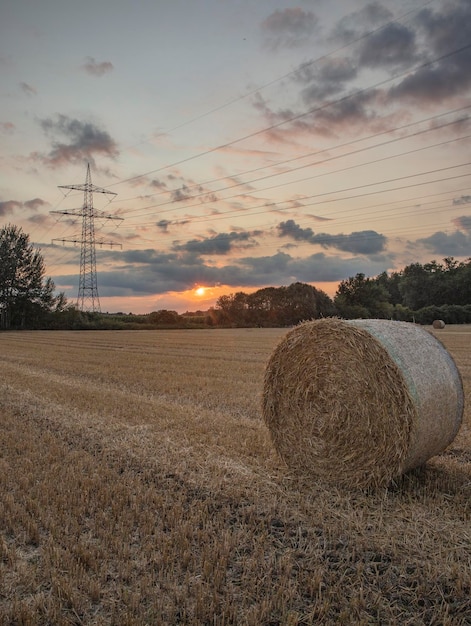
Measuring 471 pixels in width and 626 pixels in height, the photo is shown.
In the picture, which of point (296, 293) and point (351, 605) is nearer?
point (351, 605)

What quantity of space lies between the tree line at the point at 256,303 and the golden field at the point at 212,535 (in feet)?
143

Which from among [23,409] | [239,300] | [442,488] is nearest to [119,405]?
[23,409]

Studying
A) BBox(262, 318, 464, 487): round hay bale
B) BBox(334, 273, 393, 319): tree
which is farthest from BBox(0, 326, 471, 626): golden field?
BBox(334, 273, 393, 319): tree

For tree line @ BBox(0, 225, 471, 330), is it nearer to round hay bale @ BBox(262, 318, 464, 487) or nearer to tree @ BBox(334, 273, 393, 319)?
tree @ BBox(334, 273, 393, 319)

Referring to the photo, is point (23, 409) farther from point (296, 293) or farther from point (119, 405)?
point (296, 293)

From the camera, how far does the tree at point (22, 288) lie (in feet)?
184

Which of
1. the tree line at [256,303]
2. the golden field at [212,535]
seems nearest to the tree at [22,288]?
the tree line at [256,303]

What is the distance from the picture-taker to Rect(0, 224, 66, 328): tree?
5609 cm

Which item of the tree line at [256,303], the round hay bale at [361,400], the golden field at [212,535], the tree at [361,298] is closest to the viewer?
the golden field at [212,535]

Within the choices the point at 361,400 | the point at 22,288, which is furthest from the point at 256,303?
the point at 361,400

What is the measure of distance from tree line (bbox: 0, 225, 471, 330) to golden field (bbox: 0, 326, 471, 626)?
4356cm

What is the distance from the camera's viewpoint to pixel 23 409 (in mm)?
8758

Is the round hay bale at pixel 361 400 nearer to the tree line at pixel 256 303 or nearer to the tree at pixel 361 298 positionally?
the tree line at pixel 256 303

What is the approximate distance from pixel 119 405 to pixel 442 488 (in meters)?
5.68
